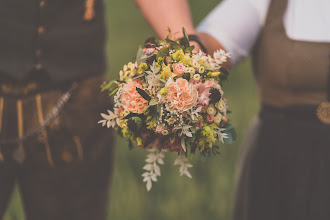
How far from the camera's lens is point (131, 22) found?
10633 millimetres

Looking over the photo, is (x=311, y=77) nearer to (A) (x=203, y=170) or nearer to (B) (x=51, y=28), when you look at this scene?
(B) (x=51, y=28)

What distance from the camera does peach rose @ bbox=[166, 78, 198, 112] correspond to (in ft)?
3.81

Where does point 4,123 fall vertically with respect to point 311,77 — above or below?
above

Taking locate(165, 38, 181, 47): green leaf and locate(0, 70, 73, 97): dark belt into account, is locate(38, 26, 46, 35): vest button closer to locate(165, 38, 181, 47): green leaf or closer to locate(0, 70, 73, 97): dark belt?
locate(0, 70, 73, 97): dark belt

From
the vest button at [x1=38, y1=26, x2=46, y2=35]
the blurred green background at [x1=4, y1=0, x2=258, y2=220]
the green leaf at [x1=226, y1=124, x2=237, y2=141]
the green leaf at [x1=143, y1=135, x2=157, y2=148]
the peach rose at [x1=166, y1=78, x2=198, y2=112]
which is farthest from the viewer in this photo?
the blurred green background at [x1=4, y1=0, x2=258, y2=220]

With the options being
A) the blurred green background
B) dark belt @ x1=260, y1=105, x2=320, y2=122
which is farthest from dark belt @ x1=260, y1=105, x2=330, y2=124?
the blurred green background

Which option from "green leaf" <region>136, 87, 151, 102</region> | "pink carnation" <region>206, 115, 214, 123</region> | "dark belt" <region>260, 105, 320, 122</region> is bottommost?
"dark belt" <region>260, 105, 320, 122</region>

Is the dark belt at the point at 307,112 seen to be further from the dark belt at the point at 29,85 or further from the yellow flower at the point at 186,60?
the dark belt at the point at 29,85

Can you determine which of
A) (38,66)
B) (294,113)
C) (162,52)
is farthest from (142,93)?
(294,113)

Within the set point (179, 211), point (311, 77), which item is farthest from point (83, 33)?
point (179, 211)

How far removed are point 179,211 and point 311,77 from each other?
6.30ft

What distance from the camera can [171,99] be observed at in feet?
3.84

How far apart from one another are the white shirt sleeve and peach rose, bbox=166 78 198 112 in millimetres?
583

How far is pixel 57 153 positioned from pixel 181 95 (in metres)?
0.82
